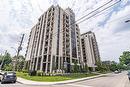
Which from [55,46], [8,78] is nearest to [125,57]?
[55,46]

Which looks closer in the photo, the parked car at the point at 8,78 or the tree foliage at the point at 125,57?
the parked car at the point at 8,78

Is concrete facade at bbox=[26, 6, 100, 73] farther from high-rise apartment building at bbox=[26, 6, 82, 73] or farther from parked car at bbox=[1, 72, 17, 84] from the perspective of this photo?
parked car at bbox=[1, 72, 17, 84]

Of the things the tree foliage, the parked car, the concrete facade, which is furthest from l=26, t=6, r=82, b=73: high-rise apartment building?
Answer: the parked car

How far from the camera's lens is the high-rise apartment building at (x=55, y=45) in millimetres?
52100

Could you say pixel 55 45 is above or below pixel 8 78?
above

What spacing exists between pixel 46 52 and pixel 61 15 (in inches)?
886

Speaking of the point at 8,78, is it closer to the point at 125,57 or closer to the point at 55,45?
the point at 55,45

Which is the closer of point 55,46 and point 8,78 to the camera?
point 8,78

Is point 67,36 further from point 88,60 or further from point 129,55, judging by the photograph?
point 129,55

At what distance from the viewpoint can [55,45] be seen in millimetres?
53844

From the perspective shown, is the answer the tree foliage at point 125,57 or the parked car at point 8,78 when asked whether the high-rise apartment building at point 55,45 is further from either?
the parked car at point 8,78

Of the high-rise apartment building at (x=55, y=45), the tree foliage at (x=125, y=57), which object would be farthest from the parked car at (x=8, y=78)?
the tree foliage at (x=125, y=57)

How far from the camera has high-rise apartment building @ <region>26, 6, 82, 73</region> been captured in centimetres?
5210

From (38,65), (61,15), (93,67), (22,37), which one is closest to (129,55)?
(93,67)
